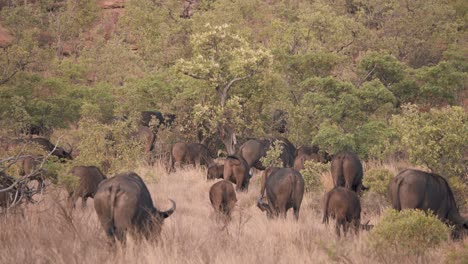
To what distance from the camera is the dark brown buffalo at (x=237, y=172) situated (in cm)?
1510

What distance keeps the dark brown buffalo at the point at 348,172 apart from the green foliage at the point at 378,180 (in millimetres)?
181

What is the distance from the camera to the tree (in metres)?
19.2

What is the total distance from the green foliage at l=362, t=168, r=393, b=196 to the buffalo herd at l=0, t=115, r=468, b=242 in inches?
8.3

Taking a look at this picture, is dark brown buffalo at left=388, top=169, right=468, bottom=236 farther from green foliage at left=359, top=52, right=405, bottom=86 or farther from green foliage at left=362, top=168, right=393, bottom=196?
green foliage at left=359, top=52, right=405, bottom=86

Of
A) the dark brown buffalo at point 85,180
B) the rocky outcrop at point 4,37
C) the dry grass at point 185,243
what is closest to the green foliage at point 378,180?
the dry grass at point 185,243

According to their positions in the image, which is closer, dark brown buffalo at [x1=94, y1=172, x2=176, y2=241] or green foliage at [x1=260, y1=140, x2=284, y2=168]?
dark brown buffalo at [x1=94, y1=172, x2=176, y2=241]

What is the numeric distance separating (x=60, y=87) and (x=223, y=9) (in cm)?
2026

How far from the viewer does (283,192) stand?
459 inches

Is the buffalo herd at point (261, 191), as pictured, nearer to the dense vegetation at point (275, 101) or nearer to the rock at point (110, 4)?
the dense vegetation at point (275, 101)

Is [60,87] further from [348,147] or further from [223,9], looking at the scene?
[223,9]

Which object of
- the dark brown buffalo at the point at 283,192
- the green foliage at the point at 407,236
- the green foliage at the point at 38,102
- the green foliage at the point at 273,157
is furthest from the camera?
the green foliage at the point at 38,102

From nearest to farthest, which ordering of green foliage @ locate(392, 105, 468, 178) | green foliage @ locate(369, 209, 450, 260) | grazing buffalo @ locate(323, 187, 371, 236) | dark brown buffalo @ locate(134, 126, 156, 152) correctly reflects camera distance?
1. green foliage @ locate(369, 209, 450, 260)
2. grazing buffalo @ locate(323, 187, 371, 236)
3. green foliage @ locate(392, 105, 468, 178)
4. dark brown buffalo @ locate(134, 126, 156, 152)

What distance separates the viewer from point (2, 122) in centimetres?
2012

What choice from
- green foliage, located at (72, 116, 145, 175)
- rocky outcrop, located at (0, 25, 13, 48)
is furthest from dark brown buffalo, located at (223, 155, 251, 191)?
rocky outcrop, located at (0, 25, 13, 48)
